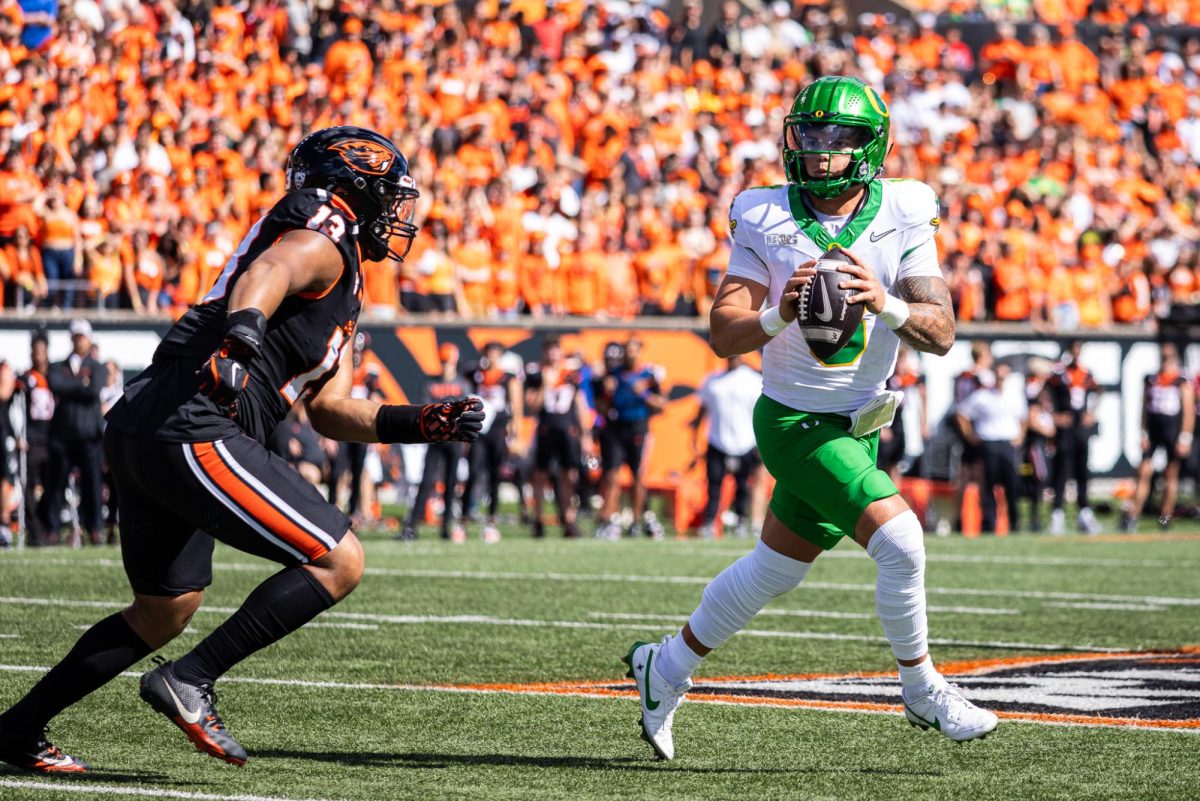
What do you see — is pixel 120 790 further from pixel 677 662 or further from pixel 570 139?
pixel 570 139

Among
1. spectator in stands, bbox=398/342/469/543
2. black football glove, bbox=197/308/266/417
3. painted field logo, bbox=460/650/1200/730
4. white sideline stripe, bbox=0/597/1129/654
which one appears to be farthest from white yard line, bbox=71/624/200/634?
spectator in stands, bbox=398/342/469/543

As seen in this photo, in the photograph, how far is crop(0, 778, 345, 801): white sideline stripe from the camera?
15.4ft

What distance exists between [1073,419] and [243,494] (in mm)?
14948

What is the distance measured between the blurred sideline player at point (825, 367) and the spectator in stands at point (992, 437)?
12.3 metres

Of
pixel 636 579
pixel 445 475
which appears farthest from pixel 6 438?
pixel 636 579

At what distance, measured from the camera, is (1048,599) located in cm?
1080

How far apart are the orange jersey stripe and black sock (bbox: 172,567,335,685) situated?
0.14m

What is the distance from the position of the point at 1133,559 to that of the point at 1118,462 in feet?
21.7

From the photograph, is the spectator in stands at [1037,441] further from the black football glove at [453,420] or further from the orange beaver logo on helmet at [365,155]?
the orange beaver logo on helmet at [365,155]

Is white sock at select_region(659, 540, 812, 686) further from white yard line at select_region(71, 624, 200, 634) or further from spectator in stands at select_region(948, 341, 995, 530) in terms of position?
spectator in stands at select_region(948, 341, 995, 530)

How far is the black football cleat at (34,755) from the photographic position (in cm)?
510

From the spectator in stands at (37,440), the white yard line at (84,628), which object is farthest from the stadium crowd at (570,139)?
the white yard line at (84,628)

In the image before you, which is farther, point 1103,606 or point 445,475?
point 445,475

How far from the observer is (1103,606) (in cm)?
1041
